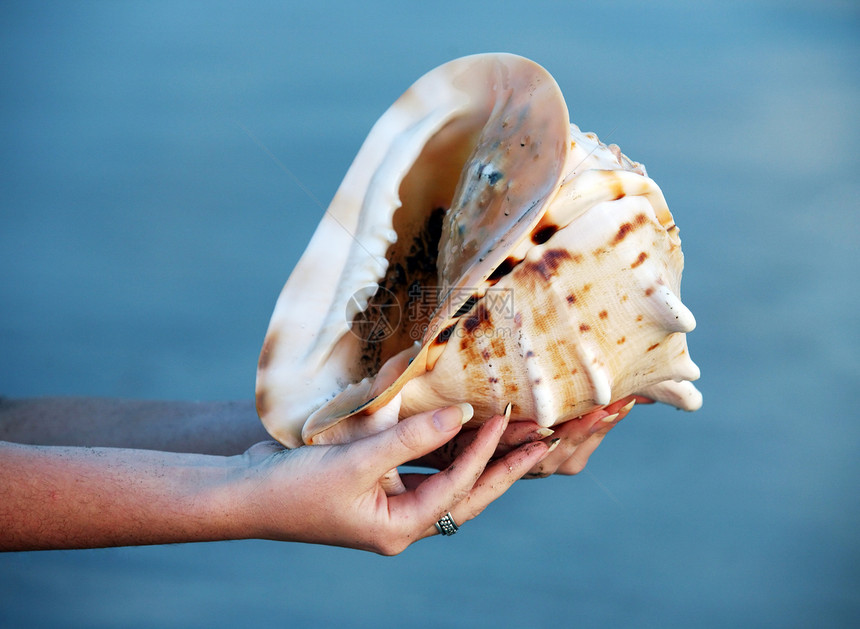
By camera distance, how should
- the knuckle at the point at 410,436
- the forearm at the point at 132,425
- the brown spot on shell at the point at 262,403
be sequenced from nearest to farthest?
1. the knuckle at the point at 410,436
2. the brown spot on shell at the point at 262,403
3. the forearm at the point at 132,425

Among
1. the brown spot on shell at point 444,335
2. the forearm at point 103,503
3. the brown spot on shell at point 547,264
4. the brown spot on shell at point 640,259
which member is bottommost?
the forearm at point 103,503

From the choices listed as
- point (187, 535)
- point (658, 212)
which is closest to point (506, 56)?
point (658, 212)

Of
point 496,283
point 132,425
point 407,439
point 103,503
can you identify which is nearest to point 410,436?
point 407,439

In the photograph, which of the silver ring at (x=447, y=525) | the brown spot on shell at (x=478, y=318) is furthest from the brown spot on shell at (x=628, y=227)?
the silver ring at (x=447, y=525)

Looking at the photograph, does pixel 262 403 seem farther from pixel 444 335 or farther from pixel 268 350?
pixel 444 335

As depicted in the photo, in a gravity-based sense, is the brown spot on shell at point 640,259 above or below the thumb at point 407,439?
above

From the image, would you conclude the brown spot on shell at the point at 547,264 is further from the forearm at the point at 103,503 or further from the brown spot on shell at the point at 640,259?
the forearm at the point at 103,503

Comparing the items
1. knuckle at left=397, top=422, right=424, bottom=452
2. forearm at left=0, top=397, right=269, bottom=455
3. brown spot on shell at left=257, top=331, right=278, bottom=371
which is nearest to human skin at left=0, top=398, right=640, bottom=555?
knuckle at left=397, top=422, right=424, bottom=452

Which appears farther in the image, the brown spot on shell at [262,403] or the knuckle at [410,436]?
the brown spot on shell at [262,403]

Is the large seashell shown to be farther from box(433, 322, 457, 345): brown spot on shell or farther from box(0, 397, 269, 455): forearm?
box(0, 397, 269, 455): forearm
